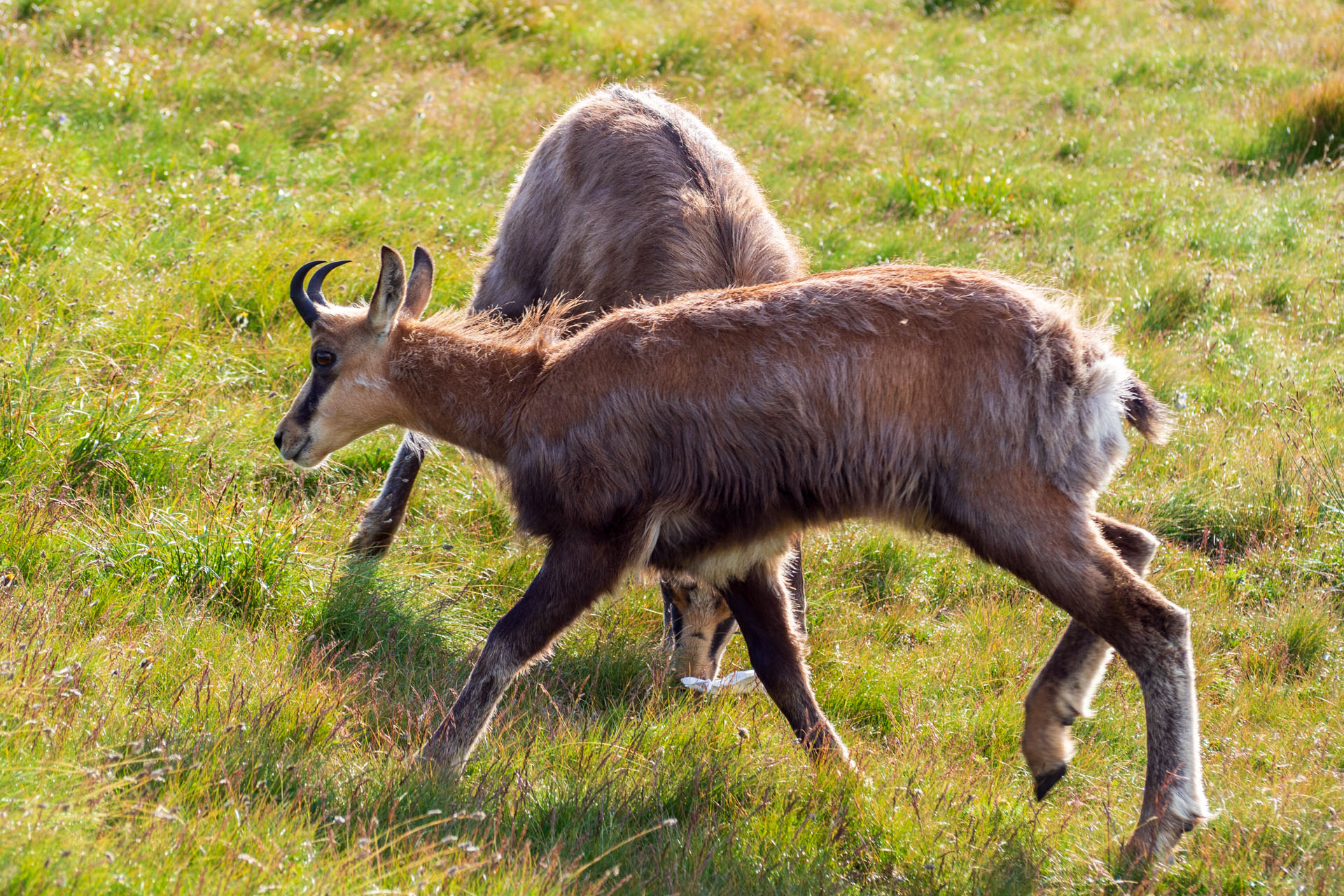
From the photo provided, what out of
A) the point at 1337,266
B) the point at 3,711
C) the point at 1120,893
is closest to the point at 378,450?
the point at 3,711

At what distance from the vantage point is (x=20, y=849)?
2926 millimetres

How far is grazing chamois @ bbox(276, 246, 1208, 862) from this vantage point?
4.21 metres

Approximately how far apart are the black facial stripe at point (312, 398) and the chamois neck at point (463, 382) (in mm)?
275

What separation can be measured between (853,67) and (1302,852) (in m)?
9.55

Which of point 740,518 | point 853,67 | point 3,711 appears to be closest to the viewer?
point 3,711

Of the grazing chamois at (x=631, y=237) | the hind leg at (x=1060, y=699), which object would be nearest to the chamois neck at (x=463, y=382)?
the grazing chamois at (x=631, y=237)

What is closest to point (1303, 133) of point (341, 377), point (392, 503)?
A: point (392, 503)

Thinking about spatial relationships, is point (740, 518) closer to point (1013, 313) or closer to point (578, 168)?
point (1013, 313)

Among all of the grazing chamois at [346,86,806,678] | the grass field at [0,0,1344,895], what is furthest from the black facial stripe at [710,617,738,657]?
the grass field at [0,0,1344,895]

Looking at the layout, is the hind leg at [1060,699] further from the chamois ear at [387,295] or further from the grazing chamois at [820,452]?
the chamois ear at [387,295]

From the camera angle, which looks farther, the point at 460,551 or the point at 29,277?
the point at 29,277

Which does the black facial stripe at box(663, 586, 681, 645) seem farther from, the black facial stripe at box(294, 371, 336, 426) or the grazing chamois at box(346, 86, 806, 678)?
the black facial stripe at box(294, 371, 336, 426)

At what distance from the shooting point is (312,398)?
5121mm

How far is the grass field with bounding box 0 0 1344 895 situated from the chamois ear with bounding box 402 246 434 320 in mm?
1063
